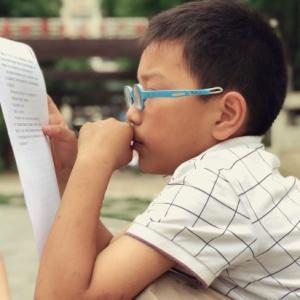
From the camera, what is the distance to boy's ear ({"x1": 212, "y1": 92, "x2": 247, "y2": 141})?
1.26 meters

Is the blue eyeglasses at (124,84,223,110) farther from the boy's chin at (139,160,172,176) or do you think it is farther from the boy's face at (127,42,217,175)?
the boy's chin at (139,160,172,176)

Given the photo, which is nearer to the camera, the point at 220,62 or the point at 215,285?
the point at 215,285

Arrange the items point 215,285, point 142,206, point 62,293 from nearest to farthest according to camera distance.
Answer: point 62,293 < point 215,285 < point 142,206

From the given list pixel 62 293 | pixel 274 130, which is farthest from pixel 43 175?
pixel 274 130

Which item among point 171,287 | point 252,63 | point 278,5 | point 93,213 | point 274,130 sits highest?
point 252,63

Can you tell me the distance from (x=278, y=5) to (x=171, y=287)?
31.5ft

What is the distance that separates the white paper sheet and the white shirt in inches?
8.5

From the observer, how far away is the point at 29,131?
48.1 inches

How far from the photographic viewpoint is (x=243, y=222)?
42.5 inches

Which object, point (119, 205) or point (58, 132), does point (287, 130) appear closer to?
point (119, 205)

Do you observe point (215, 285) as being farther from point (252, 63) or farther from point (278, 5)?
point (278, 5)

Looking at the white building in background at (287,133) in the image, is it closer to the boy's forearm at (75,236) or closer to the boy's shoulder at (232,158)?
the boy's shoulder at (232,158)

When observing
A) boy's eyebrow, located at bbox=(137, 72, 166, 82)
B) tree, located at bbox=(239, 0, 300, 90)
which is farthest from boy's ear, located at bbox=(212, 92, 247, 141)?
tree, located at bbox=(239, 0, 300, 90)

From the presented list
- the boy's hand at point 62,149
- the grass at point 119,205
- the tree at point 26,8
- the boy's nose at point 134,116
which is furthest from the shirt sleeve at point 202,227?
the tree at point 26,8
